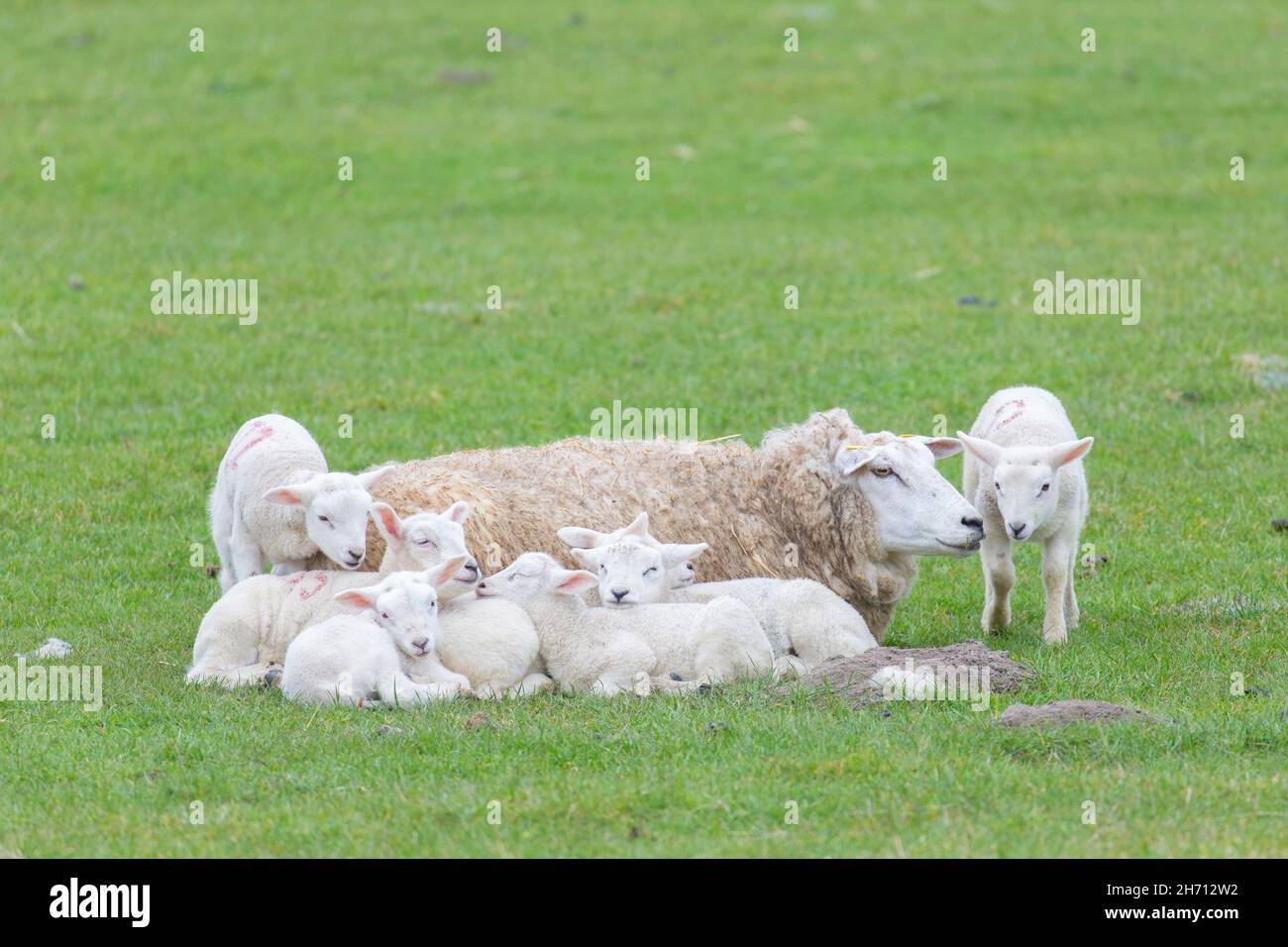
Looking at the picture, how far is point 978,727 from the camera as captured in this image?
7547 millimetres

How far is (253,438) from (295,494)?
1046 mm

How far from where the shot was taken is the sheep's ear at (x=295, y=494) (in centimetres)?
893

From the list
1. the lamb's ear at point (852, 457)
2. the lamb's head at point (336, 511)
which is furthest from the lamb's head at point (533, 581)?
the lamb's ear at point (852, 457)

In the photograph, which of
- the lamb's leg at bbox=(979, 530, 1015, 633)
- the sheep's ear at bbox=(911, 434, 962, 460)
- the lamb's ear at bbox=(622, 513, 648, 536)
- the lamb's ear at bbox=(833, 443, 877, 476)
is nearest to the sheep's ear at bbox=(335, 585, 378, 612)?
the lamb's ear at bbox=(622, 513, 648, 536)

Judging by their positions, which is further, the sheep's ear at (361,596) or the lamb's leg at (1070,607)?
the lamb's leg at (1070,607)

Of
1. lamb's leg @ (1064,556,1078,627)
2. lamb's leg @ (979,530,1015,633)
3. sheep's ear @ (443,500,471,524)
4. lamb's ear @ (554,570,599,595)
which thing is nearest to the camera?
lamb's ear @ (554,570,599,595)

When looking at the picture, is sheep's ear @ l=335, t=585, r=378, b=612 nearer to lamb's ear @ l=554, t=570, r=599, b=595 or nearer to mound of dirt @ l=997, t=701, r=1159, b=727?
lamb's ear @ l=554, t=570, r=599, b=595

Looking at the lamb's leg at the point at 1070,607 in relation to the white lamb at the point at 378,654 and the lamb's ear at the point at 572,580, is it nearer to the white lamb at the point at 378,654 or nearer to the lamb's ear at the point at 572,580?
the lamb's ear at the point at 572,580

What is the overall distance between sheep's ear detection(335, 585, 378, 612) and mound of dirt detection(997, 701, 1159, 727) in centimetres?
292

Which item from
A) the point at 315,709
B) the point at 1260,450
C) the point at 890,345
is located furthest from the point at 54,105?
the point at 315,709

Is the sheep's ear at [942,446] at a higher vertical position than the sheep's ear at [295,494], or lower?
higher

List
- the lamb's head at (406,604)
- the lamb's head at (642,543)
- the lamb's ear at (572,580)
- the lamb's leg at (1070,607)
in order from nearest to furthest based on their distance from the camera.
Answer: the lamb's head at (406,604), the lamb's ear at (572,580), the lamb's head at (642,543), the lamb's leg at (1070,607)

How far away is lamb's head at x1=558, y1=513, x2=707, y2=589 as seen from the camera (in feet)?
29.7

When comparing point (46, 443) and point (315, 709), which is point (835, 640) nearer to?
point (315, 709)
